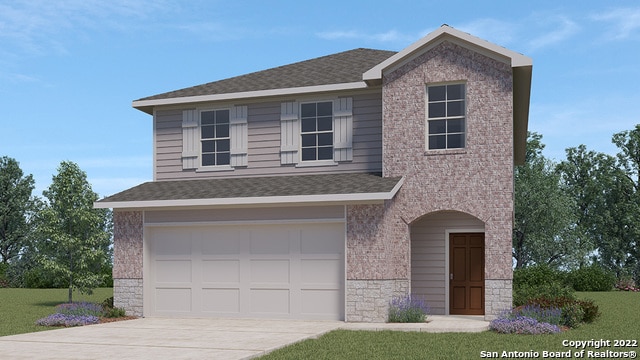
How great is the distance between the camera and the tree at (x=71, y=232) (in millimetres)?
24234

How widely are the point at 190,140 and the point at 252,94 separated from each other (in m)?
2.49

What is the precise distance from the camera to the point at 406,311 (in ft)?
58.1

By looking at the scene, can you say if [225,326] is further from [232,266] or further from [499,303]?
[499,303]

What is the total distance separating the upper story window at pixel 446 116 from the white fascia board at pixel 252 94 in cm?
197

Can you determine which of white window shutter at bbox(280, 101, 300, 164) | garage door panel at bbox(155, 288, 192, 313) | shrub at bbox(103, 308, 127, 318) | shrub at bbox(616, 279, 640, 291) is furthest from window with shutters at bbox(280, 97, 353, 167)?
shrub at bbox(616, 279, 640, 291)

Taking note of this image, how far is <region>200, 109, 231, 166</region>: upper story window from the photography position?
859 inches

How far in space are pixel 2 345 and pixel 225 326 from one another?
16.7 feet

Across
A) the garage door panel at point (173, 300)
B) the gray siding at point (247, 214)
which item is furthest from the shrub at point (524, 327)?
the garage door panel at point (173, 300)

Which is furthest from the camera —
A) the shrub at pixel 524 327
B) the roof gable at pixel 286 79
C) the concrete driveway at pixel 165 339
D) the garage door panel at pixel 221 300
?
the roof gable at pixel 286 79

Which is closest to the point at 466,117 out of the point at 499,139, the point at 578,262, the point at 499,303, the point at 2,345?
the point at 499,139

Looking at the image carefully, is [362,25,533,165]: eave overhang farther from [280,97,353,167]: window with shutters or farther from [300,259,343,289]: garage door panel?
[300,259,343,289]: garage door panel

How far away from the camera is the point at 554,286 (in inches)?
807

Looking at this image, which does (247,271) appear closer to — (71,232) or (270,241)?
(270,241)

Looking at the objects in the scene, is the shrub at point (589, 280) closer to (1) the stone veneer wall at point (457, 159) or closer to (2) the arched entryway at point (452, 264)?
(2) the arched entryway at point (452, 264)
